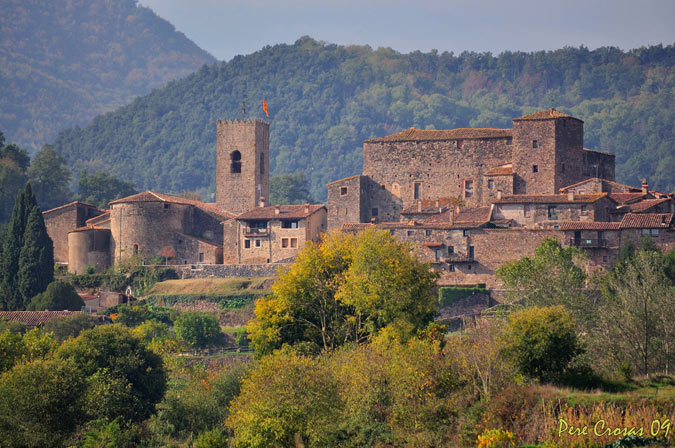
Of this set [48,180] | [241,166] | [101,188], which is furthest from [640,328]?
[48,180]

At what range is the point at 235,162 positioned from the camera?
278 ft

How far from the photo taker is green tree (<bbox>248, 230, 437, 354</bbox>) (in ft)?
143

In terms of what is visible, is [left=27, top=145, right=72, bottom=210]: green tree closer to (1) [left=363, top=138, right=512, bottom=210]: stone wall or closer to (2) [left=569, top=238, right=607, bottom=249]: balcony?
(1) [left=363, top=138, right=512, bottom=210]: stone wall

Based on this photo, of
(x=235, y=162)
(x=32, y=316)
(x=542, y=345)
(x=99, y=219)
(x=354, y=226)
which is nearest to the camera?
(x=542, y=345)

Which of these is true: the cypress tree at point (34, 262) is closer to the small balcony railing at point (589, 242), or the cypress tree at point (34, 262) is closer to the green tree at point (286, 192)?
the small balcony railing at point (589, 242)

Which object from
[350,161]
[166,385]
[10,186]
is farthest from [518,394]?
[350,161]

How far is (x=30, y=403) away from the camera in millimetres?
38812

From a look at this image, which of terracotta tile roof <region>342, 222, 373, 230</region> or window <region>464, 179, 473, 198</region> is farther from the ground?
window <region>464, 179, 473, 198</region>

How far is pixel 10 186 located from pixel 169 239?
28.8 metres

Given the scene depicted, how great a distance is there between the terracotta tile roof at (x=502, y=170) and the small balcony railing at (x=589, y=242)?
8.98 meters

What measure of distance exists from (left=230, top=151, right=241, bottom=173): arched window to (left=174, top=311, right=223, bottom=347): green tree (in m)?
22.7

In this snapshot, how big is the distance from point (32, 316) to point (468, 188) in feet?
92.8

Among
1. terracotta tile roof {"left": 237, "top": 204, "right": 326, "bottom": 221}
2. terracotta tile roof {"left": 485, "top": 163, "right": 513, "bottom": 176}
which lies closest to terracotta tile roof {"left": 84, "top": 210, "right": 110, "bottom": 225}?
terracotta tile roof {"left": 237, "top": 204, "right": 326, "bottom": 221}

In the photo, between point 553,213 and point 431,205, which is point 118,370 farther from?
point 431,205
